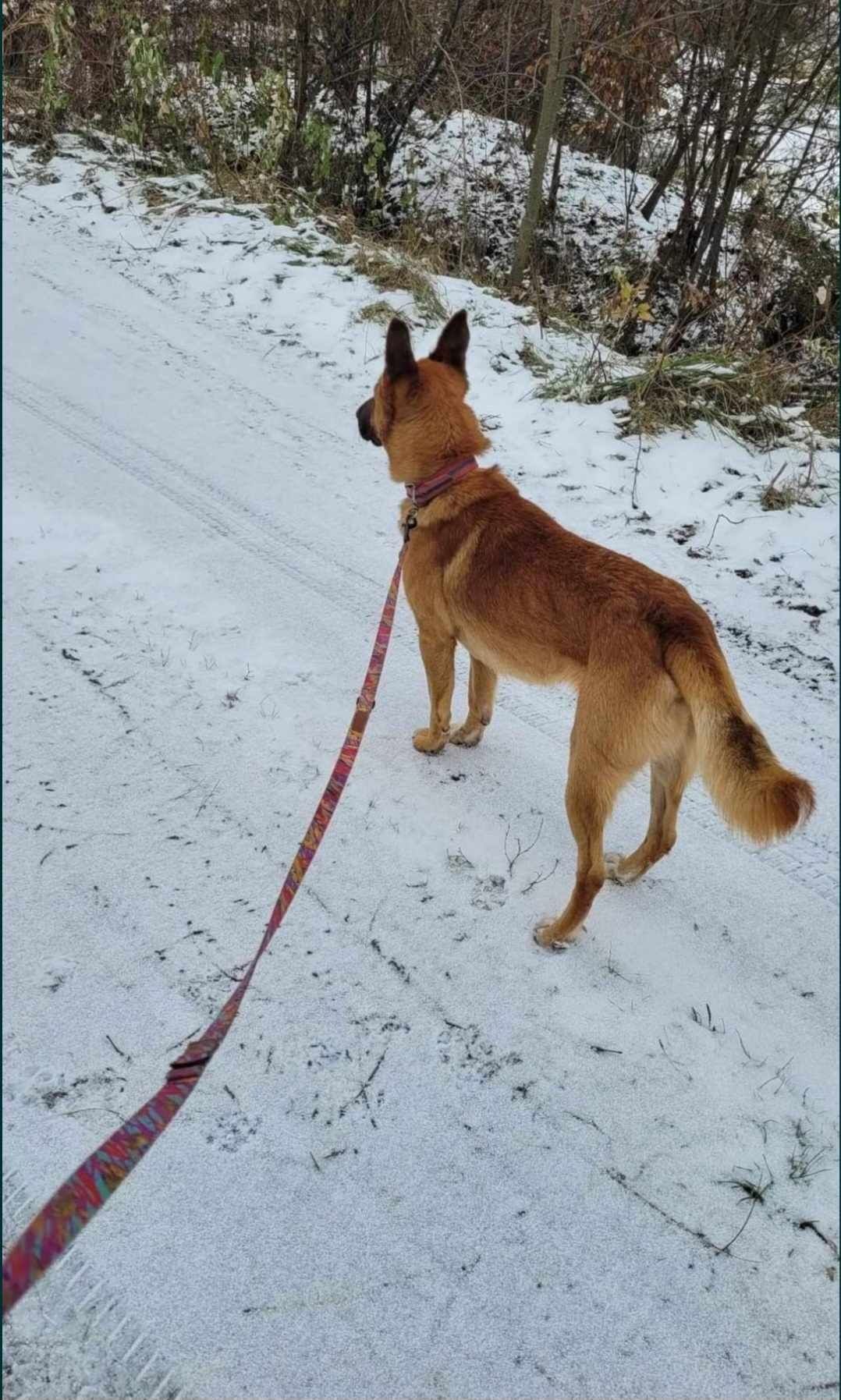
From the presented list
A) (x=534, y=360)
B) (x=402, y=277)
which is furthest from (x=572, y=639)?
(x=402, y=277)

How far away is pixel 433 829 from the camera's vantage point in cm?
318

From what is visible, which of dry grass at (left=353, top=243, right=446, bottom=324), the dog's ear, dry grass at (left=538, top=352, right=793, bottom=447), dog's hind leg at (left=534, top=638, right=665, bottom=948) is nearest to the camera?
dog's hind leg at (left=534, top=638, right=665, bottom=948)

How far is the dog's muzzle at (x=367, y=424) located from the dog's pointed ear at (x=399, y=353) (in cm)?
21

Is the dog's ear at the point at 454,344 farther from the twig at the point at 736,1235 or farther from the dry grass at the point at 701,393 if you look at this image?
the twig at the point at 736,1235

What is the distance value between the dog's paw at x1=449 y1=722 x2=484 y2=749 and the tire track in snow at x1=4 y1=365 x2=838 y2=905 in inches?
10.1

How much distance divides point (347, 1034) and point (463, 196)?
9138 millimetres

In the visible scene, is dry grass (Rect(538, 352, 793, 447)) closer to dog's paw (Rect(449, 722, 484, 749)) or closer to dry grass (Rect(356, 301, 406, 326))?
dry grass (Rect(356, 301, 406, 326))

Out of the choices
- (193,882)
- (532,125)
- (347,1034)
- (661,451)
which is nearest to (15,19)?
(532,125)

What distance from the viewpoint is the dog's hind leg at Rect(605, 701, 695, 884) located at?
2.48 m

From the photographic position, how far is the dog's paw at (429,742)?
3.52 metres

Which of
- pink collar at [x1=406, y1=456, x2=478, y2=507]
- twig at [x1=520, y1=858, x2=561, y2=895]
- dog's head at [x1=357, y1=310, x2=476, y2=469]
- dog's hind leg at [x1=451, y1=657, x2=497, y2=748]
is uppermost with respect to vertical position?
dog's head at [x1=357, y1=310, x2=476, y2=469]

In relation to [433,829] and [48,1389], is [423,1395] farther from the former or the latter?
[433,829]

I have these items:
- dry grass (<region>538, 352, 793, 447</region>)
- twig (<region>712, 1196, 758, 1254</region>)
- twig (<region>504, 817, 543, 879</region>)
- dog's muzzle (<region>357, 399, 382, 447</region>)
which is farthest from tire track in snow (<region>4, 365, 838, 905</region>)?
dry grass (<region>538, 352, 793, 447</region>)

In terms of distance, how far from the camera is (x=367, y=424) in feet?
11.2
